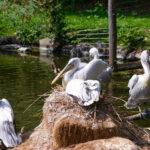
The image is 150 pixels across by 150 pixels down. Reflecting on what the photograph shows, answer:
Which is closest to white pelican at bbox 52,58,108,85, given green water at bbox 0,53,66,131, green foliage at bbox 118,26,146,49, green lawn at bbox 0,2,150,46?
green water at bbox 0,53,66,131

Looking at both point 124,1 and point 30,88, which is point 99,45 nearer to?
point 30,88

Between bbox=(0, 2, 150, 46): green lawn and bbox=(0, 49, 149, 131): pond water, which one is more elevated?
bbox=(0, 2, 150, 46): green lawn

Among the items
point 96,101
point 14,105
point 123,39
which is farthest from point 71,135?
point 123,39

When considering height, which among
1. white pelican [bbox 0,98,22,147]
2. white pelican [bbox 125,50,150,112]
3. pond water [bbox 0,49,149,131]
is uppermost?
white pelican [bbox 125,50,150,112]

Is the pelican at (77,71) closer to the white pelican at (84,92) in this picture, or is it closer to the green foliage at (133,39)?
the white pelican at (84,92)

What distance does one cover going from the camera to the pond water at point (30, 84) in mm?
6410

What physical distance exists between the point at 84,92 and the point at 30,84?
5.29 m

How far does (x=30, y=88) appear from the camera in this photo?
28.6 feet

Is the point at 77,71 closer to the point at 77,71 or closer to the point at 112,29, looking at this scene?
the point at 77,71

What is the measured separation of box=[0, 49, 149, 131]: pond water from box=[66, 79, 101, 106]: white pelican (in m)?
1.30

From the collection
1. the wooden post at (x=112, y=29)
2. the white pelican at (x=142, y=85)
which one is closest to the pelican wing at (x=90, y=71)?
the white pelican at (x=142, y=85)

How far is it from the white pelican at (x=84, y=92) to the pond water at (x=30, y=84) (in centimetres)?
130

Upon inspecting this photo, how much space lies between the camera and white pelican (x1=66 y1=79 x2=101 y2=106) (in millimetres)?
3989

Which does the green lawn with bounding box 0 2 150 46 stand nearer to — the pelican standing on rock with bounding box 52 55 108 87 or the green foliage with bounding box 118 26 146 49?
the green foliage with bounding box 118 26 146 49
